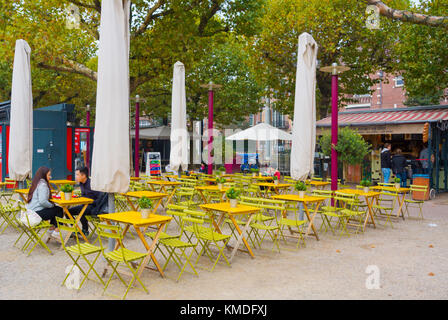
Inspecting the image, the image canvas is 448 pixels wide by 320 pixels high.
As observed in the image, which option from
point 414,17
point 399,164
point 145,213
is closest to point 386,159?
point 399,164

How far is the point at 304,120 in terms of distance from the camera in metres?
8.24

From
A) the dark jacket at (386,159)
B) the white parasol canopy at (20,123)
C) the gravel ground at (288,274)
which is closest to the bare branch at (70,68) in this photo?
the white parasol canopy at (20,123)

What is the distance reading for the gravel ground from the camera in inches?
187

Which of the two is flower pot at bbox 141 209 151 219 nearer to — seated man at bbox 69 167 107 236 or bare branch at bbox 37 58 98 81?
seated man at bbox 69 167 107 236

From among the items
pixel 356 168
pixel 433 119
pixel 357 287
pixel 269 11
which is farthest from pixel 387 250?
pixel 269 11

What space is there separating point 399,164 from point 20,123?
38.6 ft

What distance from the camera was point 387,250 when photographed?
6930 millimetres

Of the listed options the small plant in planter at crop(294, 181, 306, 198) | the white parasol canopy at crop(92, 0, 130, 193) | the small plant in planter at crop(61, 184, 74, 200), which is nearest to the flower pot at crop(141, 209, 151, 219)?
the white parasol canopy at crop(92, 0, 130, 193)

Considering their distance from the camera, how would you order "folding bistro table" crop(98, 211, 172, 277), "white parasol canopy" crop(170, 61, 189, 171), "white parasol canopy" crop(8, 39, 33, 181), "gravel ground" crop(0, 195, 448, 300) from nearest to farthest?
"gravel ground" crop(0, 195, 448, 300), "folding bistro table" crop(98, 211, 172, 277), "white parasol canopy" crop(8, 39, 33, 181), "white parasol canopy" crop(170, 61, 189, 171)

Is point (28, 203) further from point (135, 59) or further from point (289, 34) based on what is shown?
point (289, 34)

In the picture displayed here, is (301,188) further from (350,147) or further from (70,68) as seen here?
(70,68)

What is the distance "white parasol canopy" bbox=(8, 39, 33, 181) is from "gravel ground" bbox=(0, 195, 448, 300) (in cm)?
188
